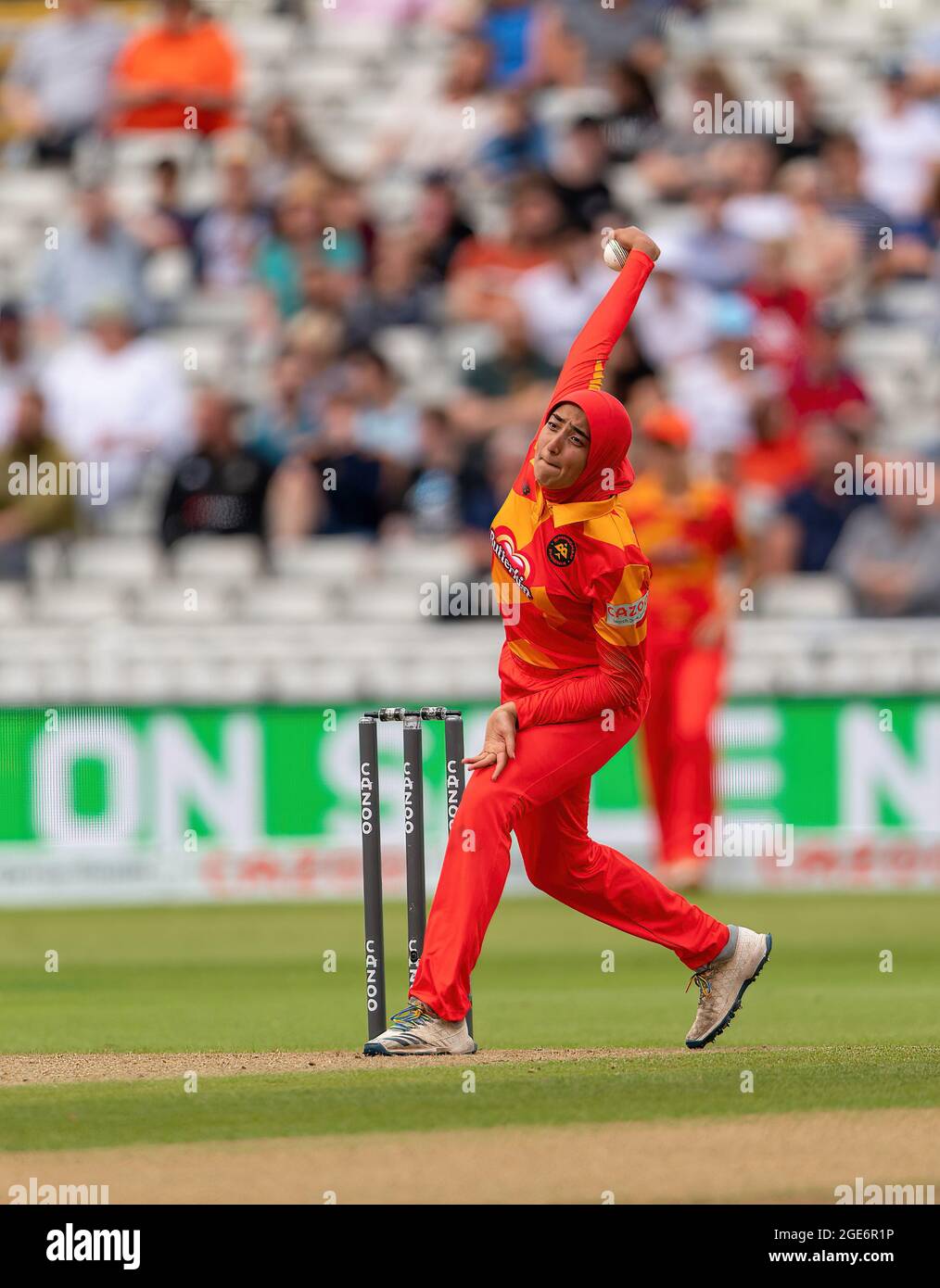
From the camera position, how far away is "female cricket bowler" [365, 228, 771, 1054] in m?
7.34

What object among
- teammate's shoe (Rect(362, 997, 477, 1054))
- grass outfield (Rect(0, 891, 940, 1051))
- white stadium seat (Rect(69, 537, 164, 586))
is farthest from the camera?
white stadium seat (Rect(69, 537, 164, 586))

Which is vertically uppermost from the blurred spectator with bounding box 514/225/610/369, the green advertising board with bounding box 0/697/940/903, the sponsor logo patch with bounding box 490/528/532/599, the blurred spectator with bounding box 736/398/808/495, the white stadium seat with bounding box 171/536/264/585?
the blurred spectator with bounding box 514/225/610/369

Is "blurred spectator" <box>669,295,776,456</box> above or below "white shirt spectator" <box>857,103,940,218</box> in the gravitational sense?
below

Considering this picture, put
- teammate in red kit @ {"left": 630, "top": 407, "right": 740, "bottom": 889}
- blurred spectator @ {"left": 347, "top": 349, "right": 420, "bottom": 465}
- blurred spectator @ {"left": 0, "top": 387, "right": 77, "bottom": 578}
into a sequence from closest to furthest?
teammate in red kit @ {"left": 630, "top": 407, "right": 740, "bottom": 889}, blurred spectator @ {"left": 0, "top": 387, "right": 77, "bottom": 578}, blurred spectator @ {"left": 347, "top": 349, "right": 420, "bottom": 465}

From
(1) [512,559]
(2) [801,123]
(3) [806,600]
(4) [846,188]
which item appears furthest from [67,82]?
(1) [512,559]

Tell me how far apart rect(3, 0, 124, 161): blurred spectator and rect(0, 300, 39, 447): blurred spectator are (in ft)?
8.83

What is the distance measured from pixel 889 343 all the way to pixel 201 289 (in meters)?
5.66

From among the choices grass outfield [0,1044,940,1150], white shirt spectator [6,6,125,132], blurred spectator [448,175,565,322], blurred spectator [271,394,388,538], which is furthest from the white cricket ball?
white shirt spectator [6,6,125,132]

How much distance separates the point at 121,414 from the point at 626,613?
36.2 ft

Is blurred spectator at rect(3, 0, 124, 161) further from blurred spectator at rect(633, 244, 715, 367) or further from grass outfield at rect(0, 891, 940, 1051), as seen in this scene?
grass outfield at rect(0, 891, 940, 1051)

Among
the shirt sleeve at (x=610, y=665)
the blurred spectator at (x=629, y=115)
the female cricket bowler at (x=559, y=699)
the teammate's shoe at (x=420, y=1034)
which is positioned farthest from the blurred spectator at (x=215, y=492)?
the teammate's shoe at (x=420, y=1034)

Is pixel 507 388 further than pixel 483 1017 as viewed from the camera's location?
Yes

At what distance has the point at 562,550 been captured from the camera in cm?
736

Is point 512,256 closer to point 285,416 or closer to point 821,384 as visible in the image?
point 285,416
